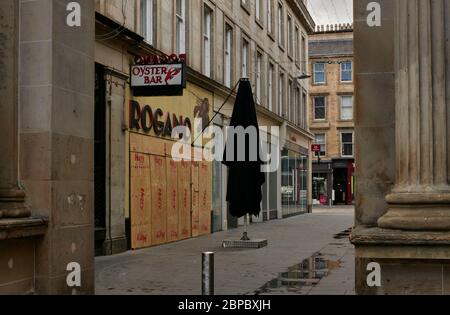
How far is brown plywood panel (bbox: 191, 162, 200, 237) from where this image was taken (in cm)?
1992

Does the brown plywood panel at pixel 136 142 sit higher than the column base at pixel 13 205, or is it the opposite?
the brown plywood panel at pixel 136 142

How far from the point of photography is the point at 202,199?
20.8m

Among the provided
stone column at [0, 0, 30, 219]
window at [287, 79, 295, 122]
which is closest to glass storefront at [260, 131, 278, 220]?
window at [287, 79, 295, 122]

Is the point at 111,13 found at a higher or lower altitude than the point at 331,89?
lower

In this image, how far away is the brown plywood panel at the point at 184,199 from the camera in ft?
61.7

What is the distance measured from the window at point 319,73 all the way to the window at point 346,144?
4.87 meters

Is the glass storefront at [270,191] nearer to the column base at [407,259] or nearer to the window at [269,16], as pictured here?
the window at [269,16]

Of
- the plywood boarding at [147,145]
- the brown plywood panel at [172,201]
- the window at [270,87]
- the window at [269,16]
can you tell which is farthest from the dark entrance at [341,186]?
the plywood boarding at [147,145]

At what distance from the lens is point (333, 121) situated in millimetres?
56656

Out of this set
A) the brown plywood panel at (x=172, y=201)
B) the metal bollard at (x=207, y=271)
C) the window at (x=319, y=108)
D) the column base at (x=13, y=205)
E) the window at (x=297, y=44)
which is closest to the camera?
the metal bollard at (x=207, y=271)

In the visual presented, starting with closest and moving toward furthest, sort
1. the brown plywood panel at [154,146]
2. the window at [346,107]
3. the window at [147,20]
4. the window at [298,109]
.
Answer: the brown plywood panel at [154,146], the window at [147,20], the window at [298,109], the window at [346,107]

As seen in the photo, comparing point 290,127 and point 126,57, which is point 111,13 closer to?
point 126,57
